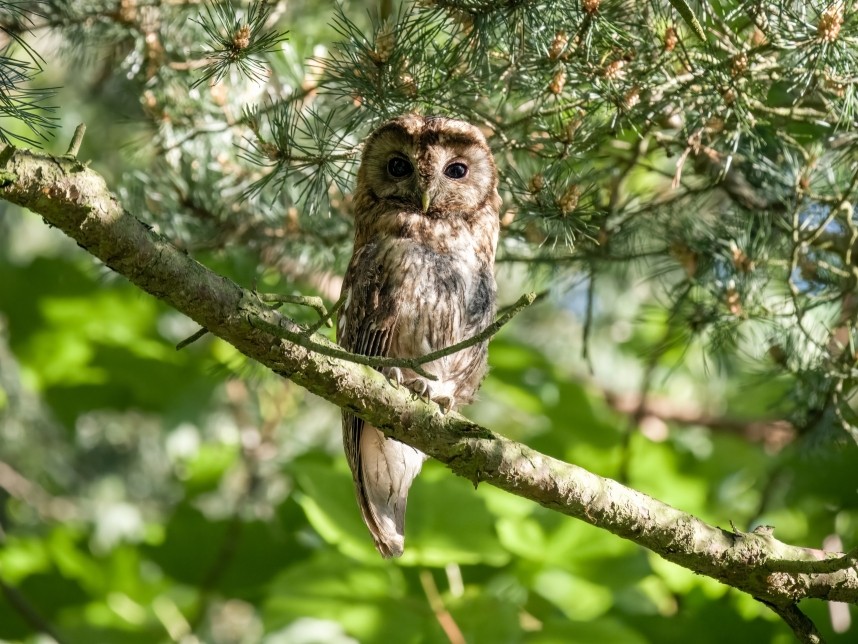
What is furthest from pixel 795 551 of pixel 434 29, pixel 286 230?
pixel 286 230

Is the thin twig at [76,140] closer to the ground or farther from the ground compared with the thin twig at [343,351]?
farther from the ground

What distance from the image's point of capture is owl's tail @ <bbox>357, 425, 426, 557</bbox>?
8.18 ft

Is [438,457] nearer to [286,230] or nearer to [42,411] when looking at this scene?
[286,230]

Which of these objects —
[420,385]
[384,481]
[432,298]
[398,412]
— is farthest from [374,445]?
[398,412]

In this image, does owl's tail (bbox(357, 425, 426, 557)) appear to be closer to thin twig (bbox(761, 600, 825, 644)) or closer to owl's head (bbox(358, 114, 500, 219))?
owl's head (bbox(358, 114, 500, 219))

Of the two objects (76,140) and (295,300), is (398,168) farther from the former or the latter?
(76,140)

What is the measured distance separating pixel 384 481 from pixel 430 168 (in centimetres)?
80

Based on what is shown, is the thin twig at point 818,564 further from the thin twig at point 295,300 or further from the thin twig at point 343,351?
the thin twig at point 295,300

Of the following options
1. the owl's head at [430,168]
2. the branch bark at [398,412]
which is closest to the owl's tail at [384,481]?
the owl's head at [430,168]

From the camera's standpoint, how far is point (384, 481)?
2.55 m

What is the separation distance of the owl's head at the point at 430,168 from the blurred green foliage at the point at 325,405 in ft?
0.32

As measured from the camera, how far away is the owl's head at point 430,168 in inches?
96.4

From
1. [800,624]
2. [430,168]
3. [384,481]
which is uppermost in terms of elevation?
[430,168]

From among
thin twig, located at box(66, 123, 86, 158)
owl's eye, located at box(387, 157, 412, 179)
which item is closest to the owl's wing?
owl's eye, located at box(387, 157, 412, 179)
